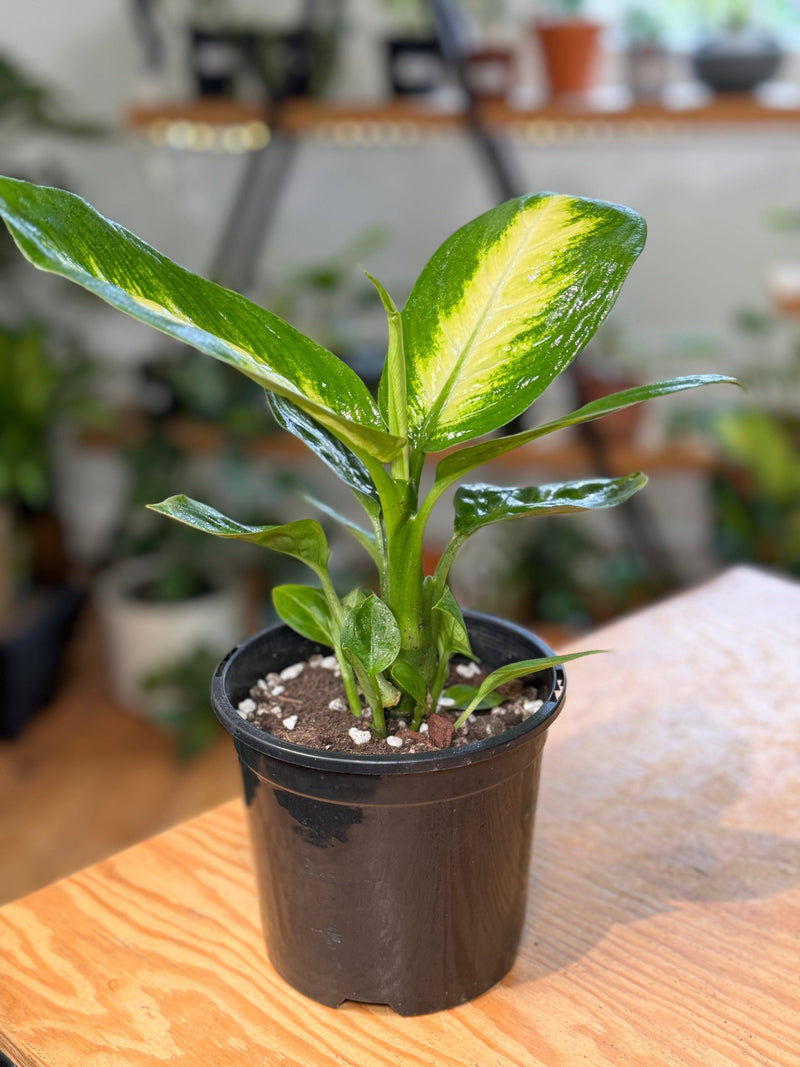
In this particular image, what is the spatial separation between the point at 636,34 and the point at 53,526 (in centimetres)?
183

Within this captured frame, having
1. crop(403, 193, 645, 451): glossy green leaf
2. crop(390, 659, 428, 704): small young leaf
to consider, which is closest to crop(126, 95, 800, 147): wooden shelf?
crop(403, 193, 645, 451): glossy green leaf

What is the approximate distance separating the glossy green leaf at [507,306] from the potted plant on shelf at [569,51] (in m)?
1.76

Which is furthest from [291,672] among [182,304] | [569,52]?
[569,52]

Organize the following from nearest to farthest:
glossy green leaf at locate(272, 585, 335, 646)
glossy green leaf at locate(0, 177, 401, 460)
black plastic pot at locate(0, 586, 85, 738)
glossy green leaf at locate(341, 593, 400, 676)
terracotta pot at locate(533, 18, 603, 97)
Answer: glossy green leaf at locate(0, 177, 401, 460)
glossy green leaf at locate(341, 593, 400, 676)
glossy green leaf at locate(272, 585, 335, 646)
terracotta pot at locate(533, 18, 603, 97)
black plastic pot at locate(0, 586, 85, 738)

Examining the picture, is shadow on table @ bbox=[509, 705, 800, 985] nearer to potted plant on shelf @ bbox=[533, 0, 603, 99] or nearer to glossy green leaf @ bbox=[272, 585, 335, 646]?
glossy green leaf @ bbox=[272, 585, 335, 646]

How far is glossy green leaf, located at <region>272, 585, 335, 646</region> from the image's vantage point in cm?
67

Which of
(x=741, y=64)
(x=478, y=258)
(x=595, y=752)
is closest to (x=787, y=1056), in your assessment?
(x=595, y=752)

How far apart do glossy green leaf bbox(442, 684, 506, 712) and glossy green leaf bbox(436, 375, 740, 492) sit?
0.46 ft

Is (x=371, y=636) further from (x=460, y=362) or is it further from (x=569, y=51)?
(x=569, y=51)

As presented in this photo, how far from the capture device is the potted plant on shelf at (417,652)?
1.82 ft

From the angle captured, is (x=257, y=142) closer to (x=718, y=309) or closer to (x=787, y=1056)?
(x=718, y=309)

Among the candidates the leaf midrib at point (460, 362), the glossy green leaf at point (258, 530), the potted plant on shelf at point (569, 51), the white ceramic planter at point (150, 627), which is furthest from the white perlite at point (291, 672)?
the potted plant on shelf at point (569, 51)

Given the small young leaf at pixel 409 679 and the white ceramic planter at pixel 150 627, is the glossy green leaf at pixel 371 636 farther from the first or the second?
the white ceramic planter at pixel 150 627

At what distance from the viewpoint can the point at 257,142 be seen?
2.54m
